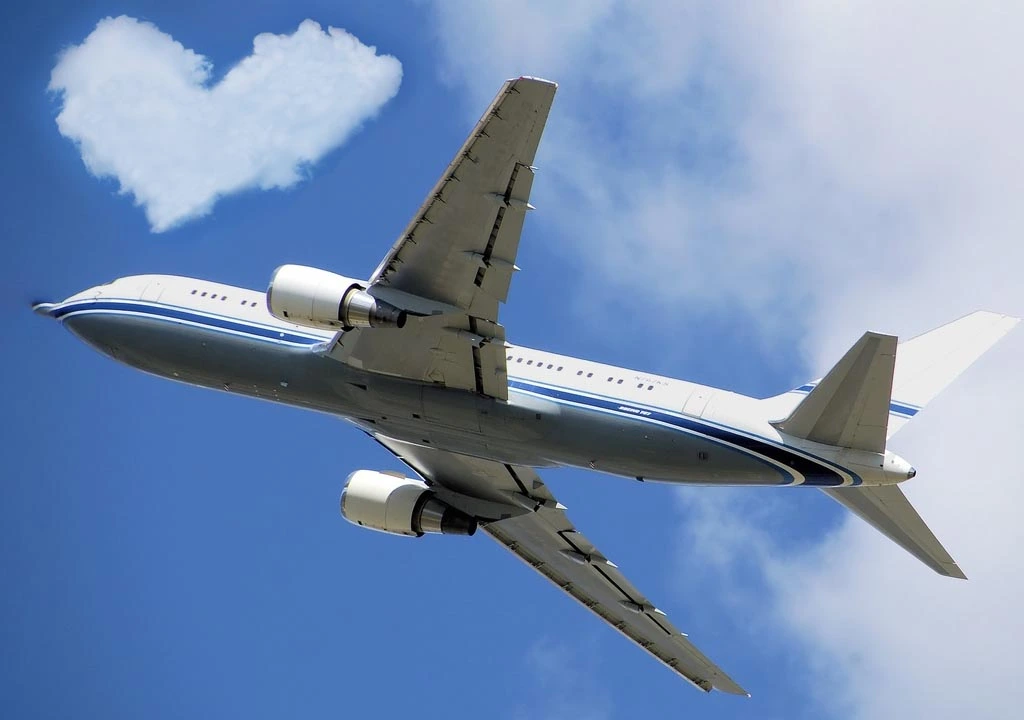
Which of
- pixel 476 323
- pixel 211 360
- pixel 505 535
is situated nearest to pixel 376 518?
pixel 505 535

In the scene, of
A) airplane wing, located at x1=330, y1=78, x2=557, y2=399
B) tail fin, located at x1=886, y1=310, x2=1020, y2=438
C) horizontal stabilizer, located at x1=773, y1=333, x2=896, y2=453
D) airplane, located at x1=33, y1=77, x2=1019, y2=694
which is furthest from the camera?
tail fin, located at x1=886, y1=310, x2=1020, y2=438

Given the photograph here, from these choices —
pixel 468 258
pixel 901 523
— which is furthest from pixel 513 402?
pixel 901 523

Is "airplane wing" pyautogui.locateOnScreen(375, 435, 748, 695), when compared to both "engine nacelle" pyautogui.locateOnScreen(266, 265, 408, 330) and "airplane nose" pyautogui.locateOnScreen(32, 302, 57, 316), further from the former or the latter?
"airplane nose" pyautogui.locateOnScreen(32, 302, 57, 316)

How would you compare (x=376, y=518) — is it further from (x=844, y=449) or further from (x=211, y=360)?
(x=844, y=449)

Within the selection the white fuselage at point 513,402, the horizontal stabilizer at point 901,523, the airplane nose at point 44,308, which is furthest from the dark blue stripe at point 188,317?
the horizontal stabilizer at point 901,523

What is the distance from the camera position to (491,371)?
34.8 metres

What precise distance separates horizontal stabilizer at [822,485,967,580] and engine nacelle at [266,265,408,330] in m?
11.8

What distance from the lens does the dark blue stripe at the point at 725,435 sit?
32750 mm

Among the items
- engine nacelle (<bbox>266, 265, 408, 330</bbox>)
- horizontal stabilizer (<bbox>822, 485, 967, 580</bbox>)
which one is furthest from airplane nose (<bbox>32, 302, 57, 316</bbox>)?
horizontal stabilizer (<bbox>822, 485, 967, 580</bbox>)

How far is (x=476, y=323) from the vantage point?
33844mm

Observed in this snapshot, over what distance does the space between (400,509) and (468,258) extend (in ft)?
40.2

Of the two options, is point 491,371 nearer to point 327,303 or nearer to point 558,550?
point 327,303

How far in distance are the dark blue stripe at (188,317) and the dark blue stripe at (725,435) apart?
20.4 ft

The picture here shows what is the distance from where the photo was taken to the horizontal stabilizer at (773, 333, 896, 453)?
98.2 ft
